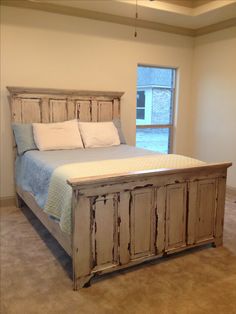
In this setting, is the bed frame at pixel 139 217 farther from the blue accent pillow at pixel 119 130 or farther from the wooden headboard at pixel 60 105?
the blue accent pillow at pixel 119 130

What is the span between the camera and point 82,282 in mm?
2061

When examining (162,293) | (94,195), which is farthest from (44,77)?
(162,293)

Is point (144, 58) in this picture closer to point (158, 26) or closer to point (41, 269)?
point (158, 26)

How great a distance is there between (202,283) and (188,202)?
629 millimetres

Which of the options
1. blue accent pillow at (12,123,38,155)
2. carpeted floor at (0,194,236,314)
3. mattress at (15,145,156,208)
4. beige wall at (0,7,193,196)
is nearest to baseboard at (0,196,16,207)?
beige wall at (0,7,193,196)

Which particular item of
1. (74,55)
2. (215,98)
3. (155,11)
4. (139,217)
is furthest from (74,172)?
(215,98)

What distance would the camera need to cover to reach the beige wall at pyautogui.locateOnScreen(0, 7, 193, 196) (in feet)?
11.7

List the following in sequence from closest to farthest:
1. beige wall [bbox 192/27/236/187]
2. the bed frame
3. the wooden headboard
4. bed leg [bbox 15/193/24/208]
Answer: the bed frame, the wooden headboard, bed leg [bbox 15/193/24/208], beige wall [bbox 192/27/236/187]

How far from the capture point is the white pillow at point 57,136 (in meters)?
3.38

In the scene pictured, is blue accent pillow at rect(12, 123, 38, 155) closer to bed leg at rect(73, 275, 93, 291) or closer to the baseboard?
the baseboard

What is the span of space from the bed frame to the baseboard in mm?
958

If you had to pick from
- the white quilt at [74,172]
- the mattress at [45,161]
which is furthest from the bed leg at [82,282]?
the mattress at [45,161]

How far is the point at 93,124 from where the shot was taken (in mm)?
3828

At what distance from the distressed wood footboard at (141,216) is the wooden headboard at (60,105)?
1.97 metres
